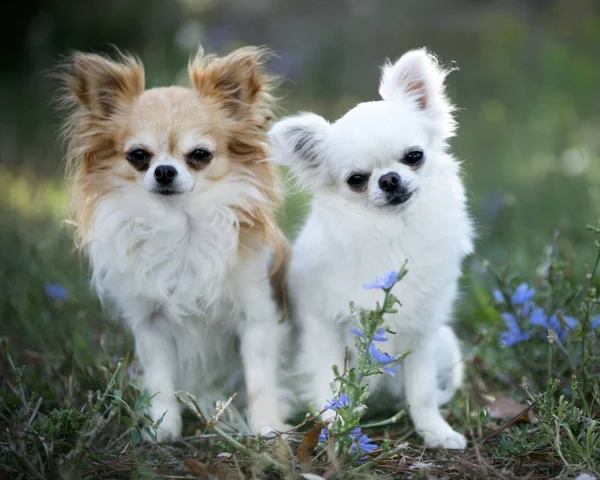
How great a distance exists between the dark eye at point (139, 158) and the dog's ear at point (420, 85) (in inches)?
37.8

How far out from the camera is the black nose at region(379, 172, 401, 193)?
258 cm

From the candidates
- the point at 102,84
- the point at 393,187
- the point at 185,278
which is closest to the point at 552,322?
the point at 393,187

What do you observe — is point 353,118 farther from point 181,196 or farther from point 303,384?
point 303,384

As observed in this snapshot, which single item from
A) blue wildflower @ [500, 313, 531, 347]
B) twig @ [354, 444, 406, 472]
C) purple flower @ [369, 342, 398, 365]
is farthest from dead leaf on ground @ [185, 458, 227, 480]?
blue wildflower @ [500, 313, 531, 347]

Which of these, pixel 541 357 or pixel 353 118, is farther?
pixel 541 357

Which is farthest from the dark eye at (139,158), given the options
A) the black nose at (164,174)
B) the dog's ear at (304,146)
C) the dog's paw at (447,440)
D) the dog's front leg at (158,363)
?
the dog's paw at (447,440)

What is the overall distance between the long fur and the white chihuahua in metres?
0.19

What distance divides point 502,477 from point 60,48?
7688 mm

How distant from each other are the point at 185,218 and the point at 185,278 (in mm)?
241

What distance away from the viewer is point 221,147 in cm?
293

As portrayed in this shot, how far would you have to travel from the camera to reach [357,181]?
2701 mm

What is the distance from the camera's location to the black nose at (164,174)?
107 inches

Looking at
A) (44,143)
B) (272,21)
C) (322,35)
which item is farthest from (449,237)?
(272,21)

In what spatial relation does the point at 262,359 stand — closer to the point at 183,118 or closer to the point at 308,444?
the point at 308,444
